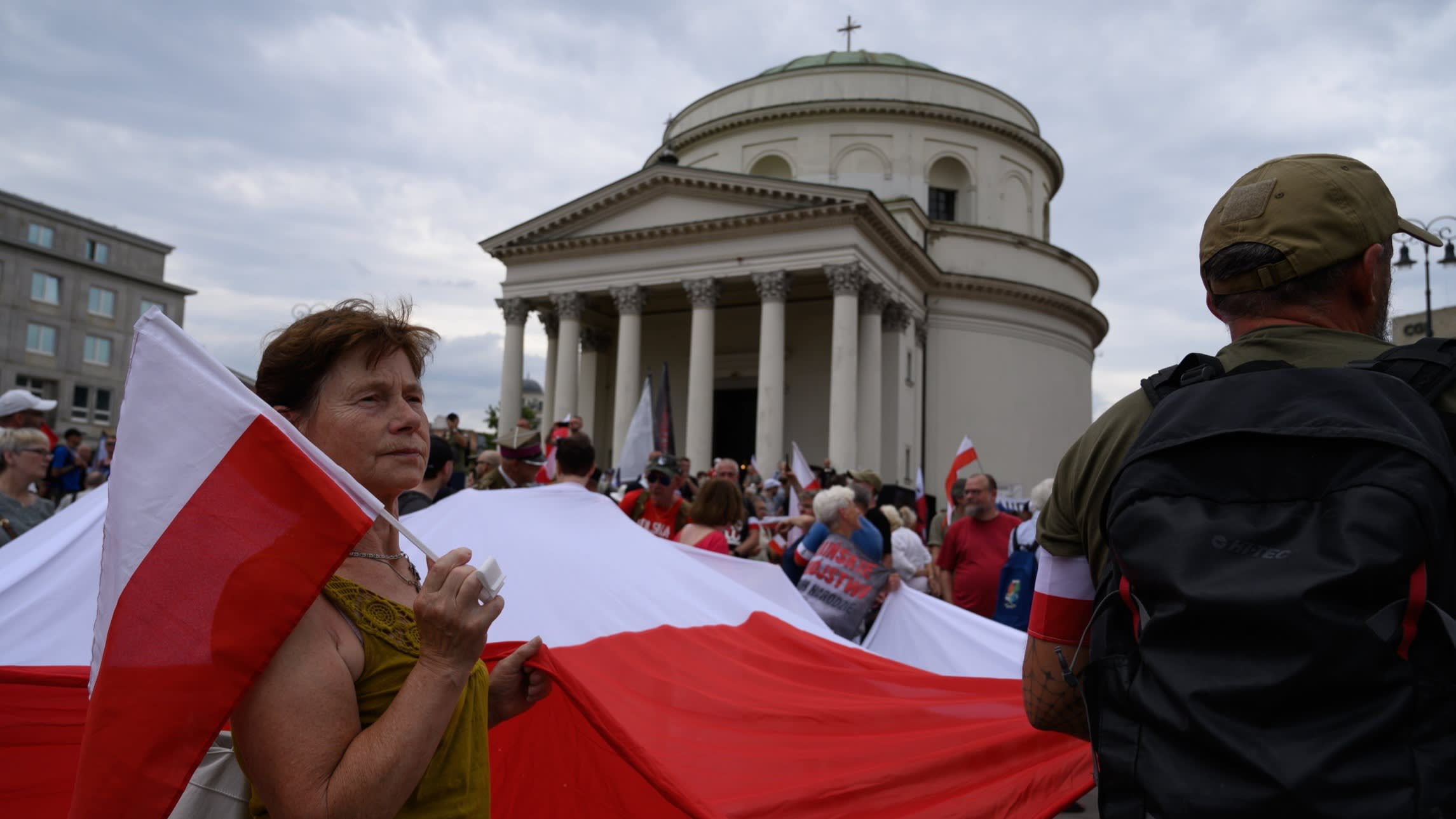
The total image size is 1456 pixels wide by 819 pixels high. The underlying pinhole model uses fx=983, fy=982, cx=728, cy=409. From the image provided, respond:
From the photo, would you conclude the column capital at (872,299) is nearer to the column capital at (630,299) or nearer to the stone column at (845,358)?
the stone column at (845,358)

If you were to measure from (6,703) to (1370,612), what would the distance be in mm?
3327

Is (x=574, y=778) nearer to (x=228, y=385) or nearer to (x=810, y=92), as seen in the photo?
(x=228, y=385)

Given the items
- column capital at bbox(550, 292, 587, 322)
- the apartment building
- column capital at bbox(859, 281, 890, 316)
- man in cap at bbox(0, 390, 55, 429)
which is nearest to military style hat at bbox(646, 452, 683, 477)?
man in cap at bbox(0, 390, 55, 429)

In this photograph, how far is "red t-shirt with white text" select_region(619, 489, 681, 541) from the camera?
848cm

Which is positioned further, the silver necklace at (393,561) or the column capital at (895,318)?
the column capital at (895,318)

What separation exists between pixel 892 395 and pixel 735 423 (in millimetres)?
6112

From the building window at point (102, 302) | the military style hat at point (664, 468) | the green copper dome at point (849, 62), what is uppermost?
the green copper dome at point (849, 62)

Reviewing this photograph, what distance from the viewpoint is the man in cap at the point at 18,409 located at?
7496 millimetres

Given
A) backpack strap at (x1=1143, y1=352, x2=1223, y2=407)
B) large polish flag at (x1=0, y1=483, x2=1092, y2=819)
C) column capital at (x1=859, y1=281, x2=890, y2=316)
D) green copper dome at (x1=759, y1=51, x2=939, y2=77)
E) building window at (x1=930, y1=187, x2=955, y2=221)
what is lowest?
large polish flag at (x1=0, y1=483, x2=1092, y2=819)

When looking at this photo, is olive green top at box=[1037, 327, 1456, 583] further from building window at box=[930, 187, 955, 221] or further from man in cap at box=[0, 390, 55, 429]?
building window at box=[930, 187, 955, 221]

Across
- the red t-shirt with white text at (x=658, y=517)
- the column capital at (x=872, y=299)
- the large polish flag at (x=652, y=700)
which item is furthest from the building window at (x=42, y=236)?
the large polish flag at (x=652, y=700)

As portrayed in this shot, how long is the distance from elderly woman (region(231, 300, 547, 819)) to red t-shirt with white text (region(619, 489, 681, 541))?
5986 mm

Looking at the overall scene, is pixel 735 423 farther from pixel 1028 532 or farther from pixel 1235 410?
pixel 1235 410

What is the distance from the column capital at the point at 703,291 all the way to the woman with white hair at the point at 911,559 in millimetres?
21797
